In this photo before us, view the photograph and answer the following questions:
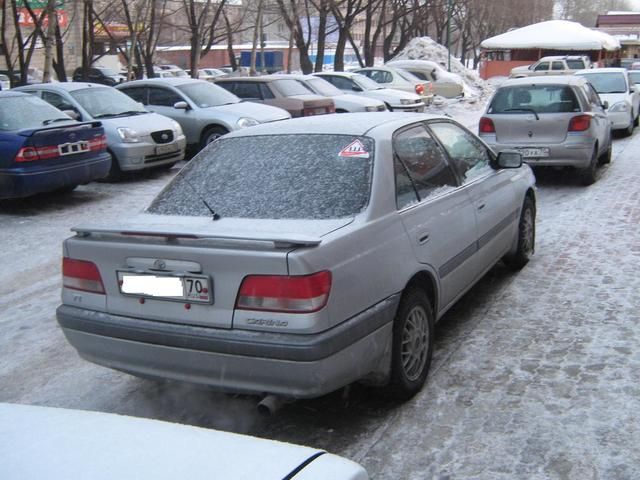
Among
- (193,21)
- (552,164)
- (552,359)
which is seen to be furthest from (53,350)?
(193,21)

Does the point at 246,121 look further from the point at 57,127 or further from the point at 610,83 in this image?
the point at 610,83

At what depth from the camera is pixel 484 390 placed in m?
4.27

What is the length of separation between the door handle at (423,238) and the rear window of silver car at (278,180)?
1.49 ft

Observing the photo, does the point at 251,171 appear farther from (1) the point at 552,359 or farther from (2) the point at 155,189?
(2) the point at 155,189

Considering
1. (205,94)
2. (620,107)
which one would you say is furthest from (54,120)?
(620,107)

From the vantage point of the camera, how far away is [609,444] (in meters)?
3.63

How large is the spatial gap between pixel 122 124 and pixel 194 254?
354 inches

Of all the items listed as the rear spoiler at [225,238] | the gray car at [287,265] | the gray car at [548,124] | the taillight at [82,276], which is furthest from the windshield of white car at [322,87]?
the rear spoiler at [225,238]

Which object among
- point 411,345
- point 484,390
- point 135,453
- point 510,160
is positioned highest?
point 510,160

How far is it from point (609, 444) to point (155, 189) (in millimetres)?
9021

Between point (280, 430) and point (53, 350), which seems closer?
point (280, 430)

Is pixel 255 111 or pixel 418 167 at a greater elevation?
pixel 255 111

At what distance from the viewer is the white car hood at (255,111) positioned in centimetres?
1359

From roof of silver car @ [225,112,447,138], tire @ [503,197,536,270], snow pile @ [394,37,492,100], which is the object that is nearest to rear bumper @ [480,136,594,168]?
tire @ [503,197,536,270]
